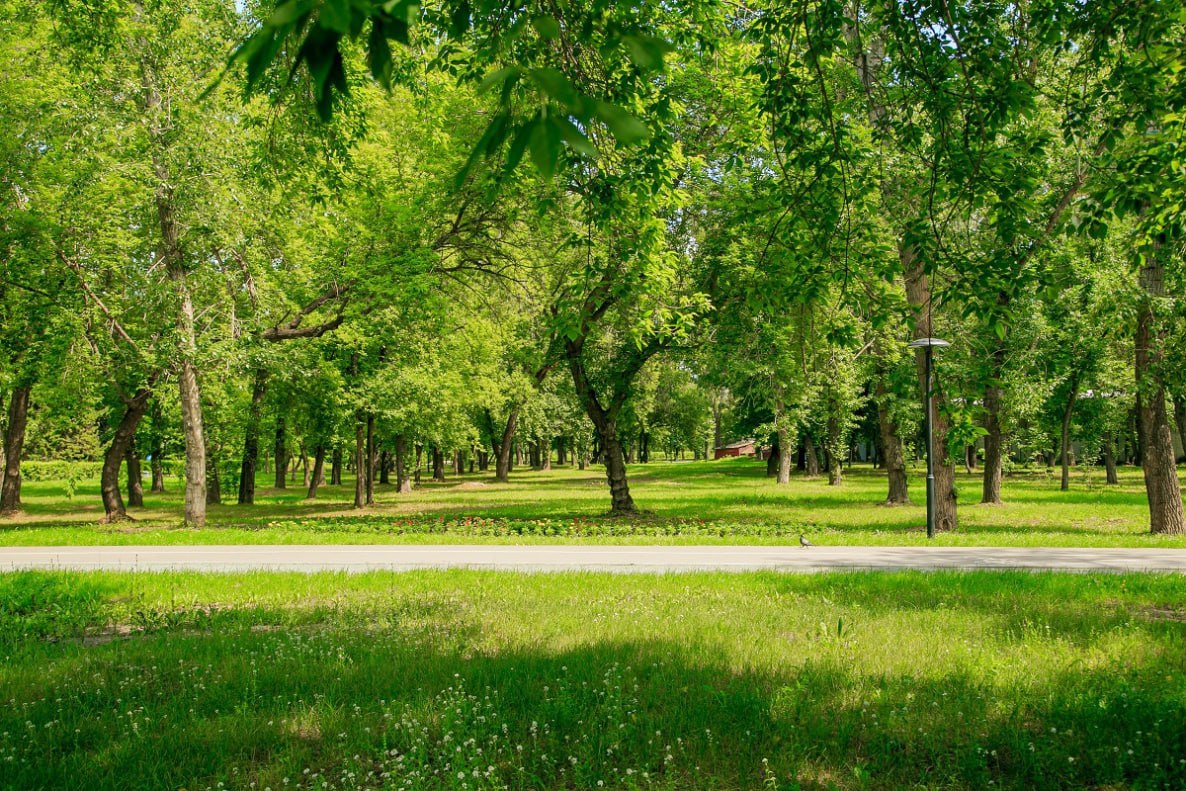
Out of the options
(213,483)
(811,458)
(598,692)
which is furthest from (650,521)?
(811,458)

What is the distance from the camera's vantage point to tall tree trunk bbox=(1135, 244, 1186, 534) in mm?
15445

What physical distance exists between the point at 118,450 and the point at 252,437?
7.01 meters

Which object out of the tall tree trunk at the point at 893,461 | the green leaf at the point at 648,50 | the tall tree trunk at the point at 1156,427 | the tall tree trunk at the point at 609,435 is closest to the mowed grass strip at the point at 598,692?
the green leaf at the point at 648,50

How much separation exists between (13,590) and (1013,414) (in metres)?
23.3

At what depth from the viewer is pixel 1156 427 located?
52.0ft

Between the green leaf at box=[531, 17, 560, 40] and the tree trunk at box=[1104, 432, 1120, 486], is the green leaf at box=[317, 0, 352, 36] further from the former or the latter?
the tree trunk at box=[1104, 432, 1120, 486]

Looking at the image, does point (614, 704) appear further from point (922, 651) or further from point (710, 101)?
point (710, 101)

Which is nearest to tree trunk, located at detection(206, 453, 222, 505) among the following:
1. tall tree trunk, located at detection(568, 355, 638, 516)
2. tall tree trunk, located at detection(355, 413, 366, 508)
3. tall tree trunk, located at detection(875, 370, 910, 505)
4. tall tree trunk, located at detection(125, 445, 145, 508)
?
tall tree trunk, located at detection(125, 445, 145, 508)

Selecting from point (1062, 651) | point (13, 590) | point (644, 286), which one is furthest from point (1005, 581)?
point (13, 590)

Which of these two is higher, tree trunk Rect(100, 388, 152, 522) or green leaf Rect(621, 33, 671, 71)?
green leaf Rect(621, 33, 671, 71)

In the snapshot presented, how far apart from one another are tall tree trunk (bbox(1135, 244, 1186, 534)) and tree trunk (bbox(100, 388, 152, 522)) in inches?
964

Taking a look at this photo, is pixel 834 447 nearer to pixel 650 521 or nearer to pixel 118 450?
pixel 650 521

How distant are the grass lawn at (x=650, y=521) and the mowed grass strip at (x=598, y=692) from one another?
761 cm

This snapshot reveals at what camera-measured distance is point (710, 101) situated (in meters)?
16.2
